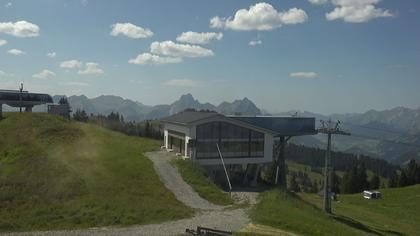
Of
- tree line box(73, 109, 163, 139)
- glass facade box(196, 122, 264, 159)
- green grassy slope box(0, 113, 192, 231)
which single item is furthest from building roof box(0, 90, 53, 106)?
glass facade box(196, 122, 264, 159)

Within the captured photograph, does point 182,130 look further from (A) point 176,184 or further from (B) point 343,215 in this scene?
(B) point 343,215

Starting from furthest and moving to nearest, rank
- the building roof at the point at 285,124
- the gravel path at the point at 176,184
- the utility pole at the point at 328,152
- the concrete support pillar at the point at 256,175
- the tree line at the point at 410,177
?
the tree line at the point at 410,177
the building roof at the point at 285,124
the utility pole at the point at 328,152
the concrete support pillar at the point at 256,175
the gravel path at the point at 176,184

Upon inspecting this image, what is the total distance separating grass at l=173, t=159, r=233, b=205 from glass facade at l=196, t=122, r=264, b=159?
9.04 feet

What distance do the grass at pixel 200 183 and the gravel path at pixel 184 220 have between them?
68 cm

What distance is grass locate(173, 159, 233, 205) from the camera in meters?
41.1

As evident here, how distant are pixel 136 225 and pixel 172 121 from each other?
2644 centimetres

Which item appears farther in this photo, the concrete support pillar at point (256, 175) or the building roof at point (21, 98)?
the building roof at point (21, 98)

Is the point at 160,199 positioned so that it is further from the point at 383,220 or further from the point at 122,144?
the point at 383,220

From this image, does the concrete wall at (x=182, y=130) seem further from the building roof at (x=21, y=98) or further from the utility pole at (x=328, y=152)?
the building roof at (x=21, y=98)

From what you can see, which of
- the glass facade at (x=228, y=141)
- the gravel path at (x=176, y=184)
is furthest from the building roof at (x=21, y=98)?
the glass facade at (x=228, y=141)

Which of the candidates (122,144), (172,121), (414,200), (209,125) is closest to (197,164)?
(209,125)

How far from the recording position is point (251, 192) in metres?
47.0

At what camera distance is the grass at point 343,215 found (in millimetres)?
34750

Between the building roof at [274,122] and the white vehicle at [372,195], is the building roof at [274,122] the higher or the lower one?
the higher one
